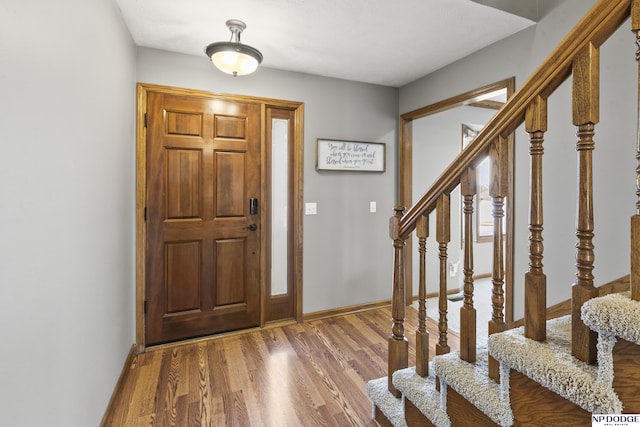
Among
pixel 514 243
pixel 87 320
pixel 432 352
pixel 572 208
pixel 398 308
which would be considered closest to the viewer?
pixel 87 320

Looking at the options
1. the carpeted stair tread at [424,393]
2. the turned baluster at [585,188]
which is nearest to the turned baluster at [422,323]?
the carpeted stair tread at [424,393]

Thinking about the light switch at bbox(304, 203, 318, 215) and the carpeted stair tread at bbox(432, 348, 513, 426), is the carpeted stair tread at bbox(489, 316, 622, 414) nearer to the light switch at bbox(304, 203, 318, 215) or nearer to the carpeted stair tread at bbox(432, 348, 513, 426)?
the carpeted stair tread at bbox(432, 348, 513, 426)

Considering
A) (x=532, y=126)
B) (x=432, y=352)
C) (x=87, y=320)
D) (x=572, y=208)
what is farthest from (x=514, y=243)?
(x=87, y=320)

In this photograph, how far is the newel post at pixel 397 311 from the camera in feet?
5.25

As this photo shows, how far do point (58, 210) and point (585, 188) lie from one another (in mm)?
1712

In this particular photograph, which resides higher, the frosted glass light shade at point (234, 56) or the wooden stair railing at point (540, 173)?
the frosted glass light shade at point (234, 56)

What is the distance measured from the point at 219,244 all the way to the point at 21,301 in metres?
1.76

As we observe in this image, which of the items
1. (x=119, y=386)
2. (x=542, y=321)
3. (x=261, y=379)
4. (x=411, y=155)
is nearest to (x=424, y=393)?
(x=542, y=321)

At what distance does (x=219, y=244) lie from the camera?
265 cm

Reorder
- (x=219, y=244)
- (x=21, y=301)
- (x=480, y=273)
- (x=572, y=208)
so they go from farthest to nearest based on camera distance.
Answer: (x=480, y=273)
(x=219, y=244)
(x=572, y=208)
(x=21, y=301)

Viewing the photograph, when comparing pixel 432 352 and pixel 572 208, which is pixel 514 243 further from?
pixel 432 352

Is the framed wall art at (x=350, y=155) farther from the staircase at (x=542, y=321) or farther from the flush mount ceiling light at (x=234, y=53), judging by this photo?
the staircase at (x=542, y=321)

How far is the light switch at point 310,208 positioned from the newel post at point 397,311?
1394 millimetres

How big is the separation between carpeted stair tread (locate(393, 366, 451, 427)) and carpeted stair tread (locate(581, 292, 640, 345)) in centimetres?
69
